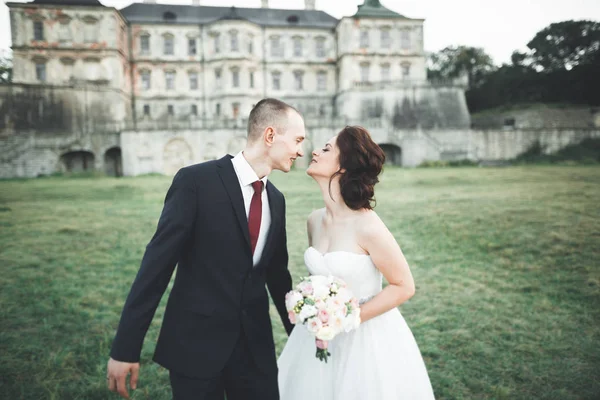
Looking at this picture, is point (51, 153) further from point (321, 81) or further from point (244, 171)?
point (244, 171)

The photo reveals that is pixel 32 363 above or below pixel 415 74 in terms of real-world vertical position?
below

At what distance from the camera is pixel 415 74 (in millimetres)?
47125

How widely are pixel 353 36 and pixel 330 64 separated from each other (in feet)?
15.1

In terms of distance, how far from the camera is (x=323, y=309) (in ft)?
7.82

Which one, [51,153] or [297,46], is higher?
[297,46]

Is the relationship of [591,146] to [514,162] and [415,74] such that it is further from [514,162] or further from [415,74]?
[415,74]

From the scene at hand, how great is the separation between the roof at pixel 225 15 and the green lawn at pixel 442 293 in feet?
127

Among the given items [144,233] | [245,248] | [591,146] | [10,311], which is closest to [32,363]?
[10,311]

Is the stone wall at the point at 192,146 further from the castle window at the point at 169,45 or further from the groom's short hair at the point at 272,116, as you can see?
the groom's short hair at the point at 272,116

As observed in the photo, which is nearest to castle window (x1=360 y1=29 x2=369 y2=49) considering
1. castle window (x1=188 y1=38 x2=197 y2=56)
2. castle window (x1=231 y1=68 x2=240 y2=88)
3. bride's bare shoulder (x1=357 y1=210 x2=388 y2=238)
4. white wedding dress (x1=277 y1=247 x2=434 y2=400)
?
castle window (x1=231 y1=68 x2=240 y2=88)

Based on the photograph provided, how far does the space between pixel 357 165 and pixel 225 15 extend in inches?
1923

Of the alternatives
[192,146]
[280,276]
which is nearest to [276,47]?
[192,146]

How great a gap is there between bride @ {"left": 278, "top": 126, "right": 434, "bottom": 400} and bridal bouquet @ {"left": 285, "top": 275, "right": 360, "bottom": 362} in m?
0.27

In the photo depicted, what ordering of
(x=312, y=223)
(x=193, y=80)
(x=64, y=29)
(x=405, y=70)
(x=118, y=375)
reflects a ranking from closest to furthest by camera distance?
(x=118, y=375) → (x=312, y=223) → (x=64, y=29) → (x=193, y=80) → (x=405, y=70)
